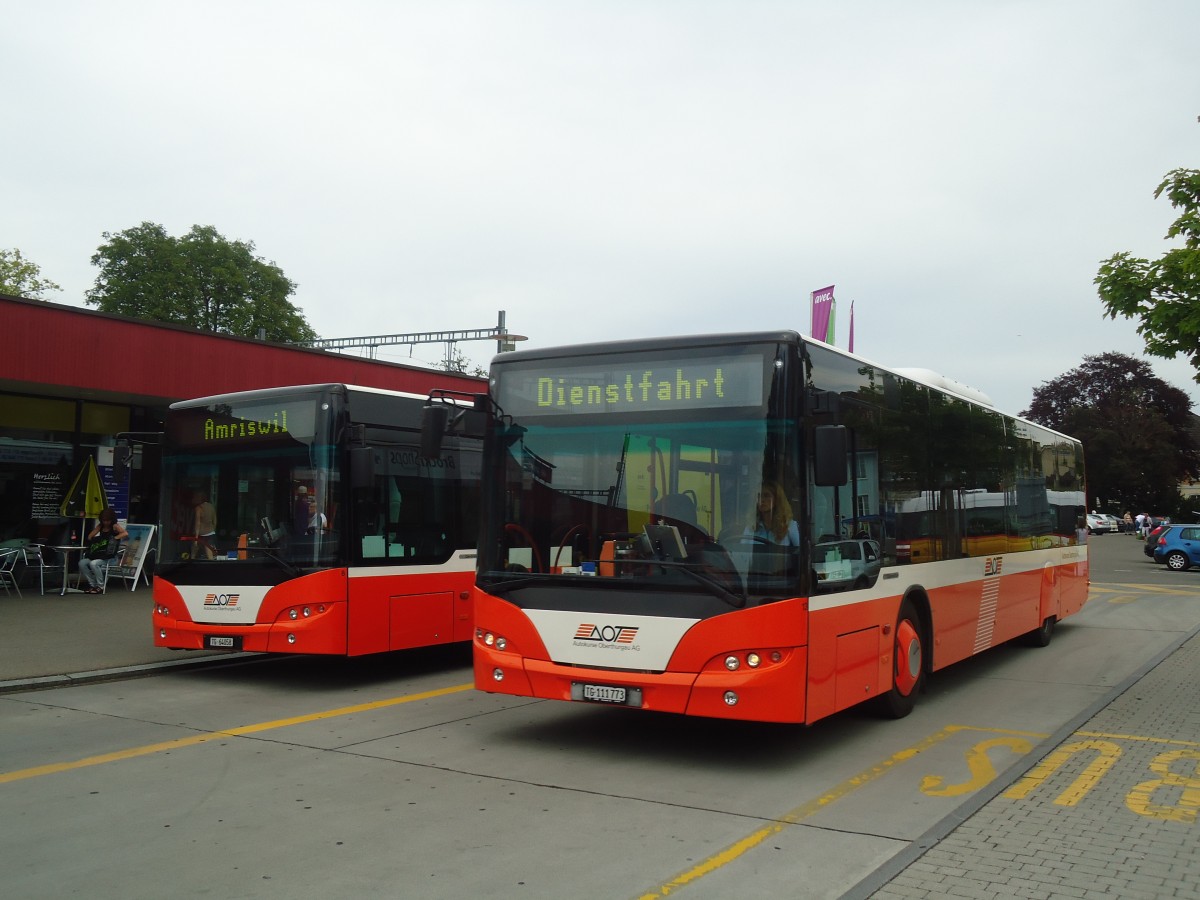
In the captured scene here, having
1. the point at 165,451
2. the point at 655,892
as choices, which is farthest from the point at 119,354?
the point at 655,892

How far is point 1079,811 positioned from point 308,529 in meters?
6.99

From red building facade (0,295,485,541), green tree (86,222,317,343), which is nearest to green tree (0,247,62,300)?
green tree (86,222,317,343)

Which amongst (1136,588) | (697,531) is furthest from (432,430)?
(1136,588)

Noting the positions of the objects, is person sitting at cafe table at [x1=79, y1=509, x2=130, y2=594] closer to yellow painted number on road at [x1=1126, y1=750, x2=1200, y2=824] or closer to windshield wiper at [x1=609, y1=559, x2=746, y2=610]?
windshield wiper at [x1=609, y1=559, x2=746, y2=610]

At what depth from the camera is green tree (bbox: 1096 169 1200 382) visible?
11.2 m

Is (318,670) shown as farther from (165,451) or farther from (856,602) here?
(856,602)

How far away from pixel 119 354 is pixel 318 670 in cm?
898

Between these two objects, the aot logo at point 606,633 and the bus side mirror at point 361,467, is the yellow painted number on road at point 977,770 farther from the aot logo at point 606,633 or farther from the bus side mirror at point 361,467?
the bus side mirror at point 361,467

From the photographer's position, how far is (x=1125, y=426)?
243ft

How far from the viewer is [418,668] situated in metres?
12.2

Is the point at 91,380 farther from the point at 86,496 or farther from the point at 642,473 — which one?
the point at 642,473

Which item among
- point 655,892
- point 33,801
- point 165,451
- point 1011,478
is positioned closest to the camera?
point 655,892

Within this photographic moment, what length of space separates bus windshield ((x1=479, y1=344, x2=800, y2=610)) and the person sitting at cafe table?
12.8 metres

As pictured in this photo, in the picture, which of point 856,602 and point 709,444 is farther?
point 856,602
